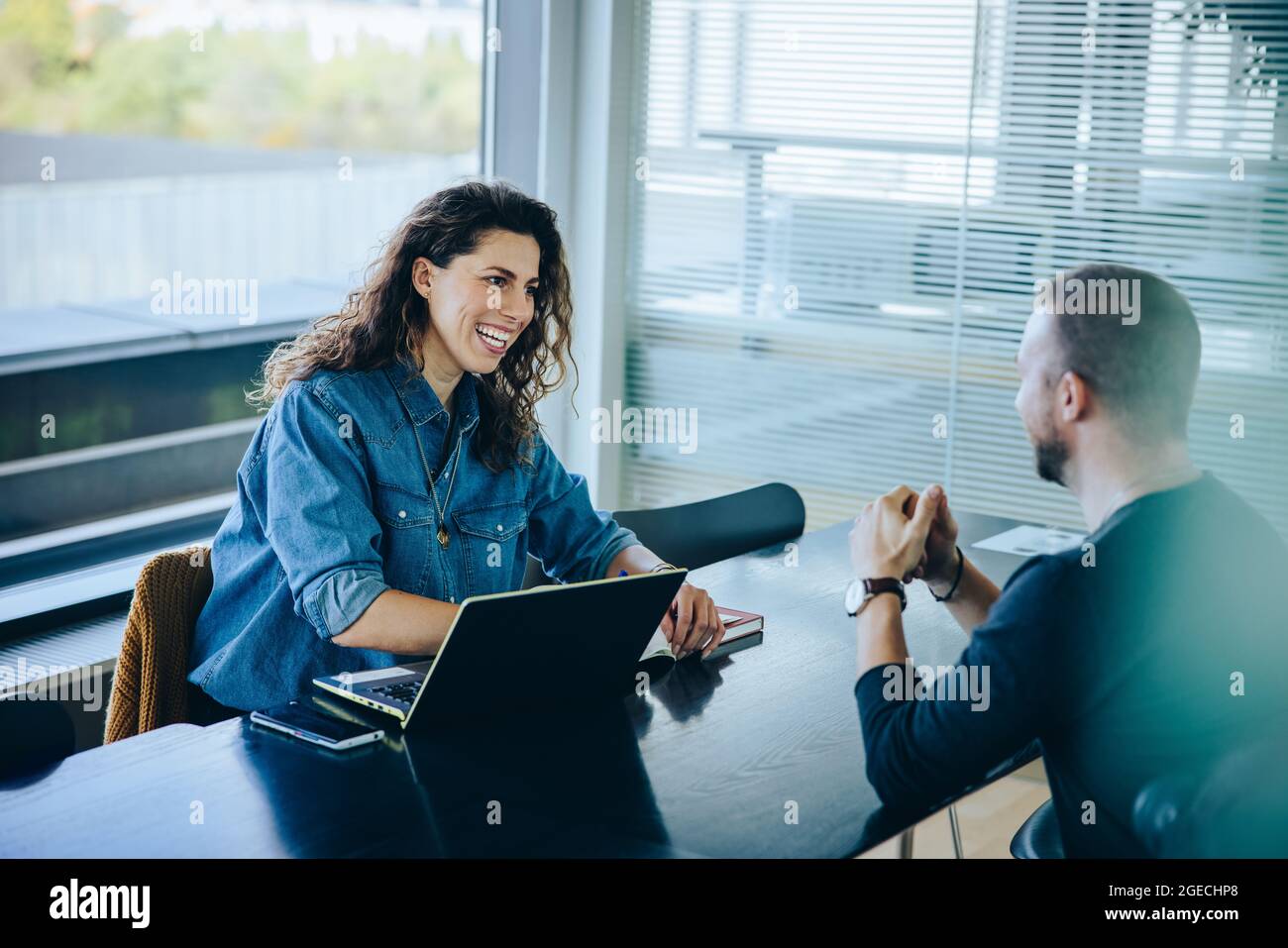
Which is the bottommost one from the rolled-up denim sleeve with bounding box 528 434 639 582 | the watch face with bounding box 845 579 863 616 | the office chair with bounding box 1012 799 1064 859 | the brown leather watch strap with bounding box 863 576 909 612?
the office chair with bounding box 1012 799 1064 859

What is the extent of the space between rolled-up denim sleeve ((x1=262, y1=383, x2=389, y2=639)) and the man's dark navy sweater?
82 cm

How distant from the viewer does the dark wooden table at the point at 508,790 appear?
1445 millimetres

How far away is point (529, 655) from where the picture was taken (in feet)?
5.68

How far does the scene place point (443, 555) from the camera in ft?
7.31

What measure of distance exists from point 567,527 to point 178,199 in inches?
87.1

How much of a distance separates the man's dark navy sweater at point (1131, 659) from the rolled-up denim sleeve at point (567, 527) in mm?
999

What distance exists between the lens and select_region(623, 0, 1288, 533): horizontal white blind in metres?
3.60

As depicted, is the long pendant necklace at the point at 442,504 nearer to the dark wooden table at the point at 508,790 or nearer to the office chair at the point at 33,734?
the dark wooden table at the point at 508,790

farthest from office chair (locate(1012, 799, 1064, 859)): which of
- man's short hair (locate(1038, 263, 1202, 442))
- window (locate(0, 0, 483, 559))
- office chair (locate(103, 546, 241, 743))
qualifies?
window (locate(0, 0, 483, 559))

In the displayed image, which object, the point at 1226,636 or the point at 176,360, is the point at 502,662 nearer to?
the point at 1226,636

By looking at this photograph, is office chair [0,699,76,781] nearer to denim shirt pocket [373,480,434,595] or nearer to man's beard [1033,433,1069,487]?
denim shirt pocket [373,480,434,595]

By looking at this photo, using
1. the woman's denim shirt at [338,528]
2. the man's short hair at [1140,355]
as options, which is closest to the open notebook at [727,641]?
the woman's denim shirt at [338,528]
